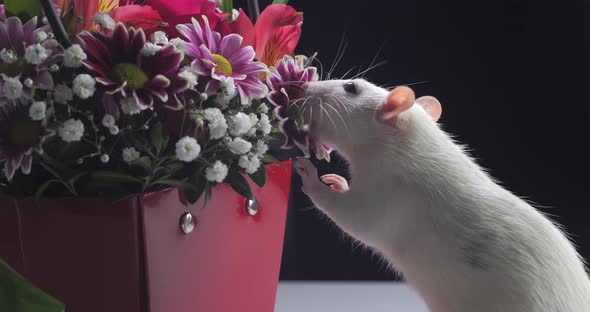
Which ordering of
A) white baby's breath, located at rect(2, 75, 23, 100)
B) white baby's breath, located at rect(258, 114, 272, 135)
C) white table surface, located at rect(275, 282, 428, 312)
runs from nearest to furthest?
white baby's breath, located at rect(2, 75, 23, 100), white baby's breath, located at rect(258, 114, 272, 135), white table surface, located at rect(275, 282, 428, 312)

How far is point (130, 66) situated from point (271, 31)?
0.18m

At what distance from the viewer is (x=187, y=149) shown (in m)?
0.49

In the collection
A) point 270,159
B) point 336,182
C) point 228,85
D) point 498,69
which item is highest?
point 228,85

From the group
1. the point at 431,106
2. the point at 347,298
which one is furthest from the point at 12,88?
the point at 347,298

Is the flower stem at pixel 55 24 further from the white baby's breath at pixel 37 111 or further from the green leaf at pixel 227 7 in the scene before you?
the green leaf at pixel 227 7

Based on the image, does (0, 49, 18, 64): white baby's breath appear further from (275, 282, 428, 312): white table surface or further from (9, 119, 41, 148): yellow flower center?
(275, 282, 428, 312): white table surface

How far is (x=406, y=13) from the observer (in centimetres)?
141

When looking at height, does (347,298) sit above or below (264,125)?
below

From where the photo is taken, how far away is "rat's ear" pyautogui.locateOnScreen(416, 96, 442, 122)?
0.77 metres

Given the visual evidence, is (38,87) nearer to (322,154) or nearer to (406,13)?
(322,154)

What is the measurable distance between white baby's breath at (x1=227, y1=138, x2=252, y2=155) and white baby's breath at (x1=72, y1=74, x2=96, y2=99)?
12cm

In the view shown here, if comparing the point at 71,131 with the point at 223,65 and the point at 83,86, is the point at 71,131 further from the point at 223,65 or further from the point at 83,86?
the point at 223,65

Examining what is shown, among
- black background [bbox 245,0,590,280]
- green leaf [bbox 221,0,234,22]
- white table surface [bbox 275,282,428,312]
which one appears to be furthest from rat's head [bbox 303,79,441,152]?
black background [bbox 245,0,590,280]

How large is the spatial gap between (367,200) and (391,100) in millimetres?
106
